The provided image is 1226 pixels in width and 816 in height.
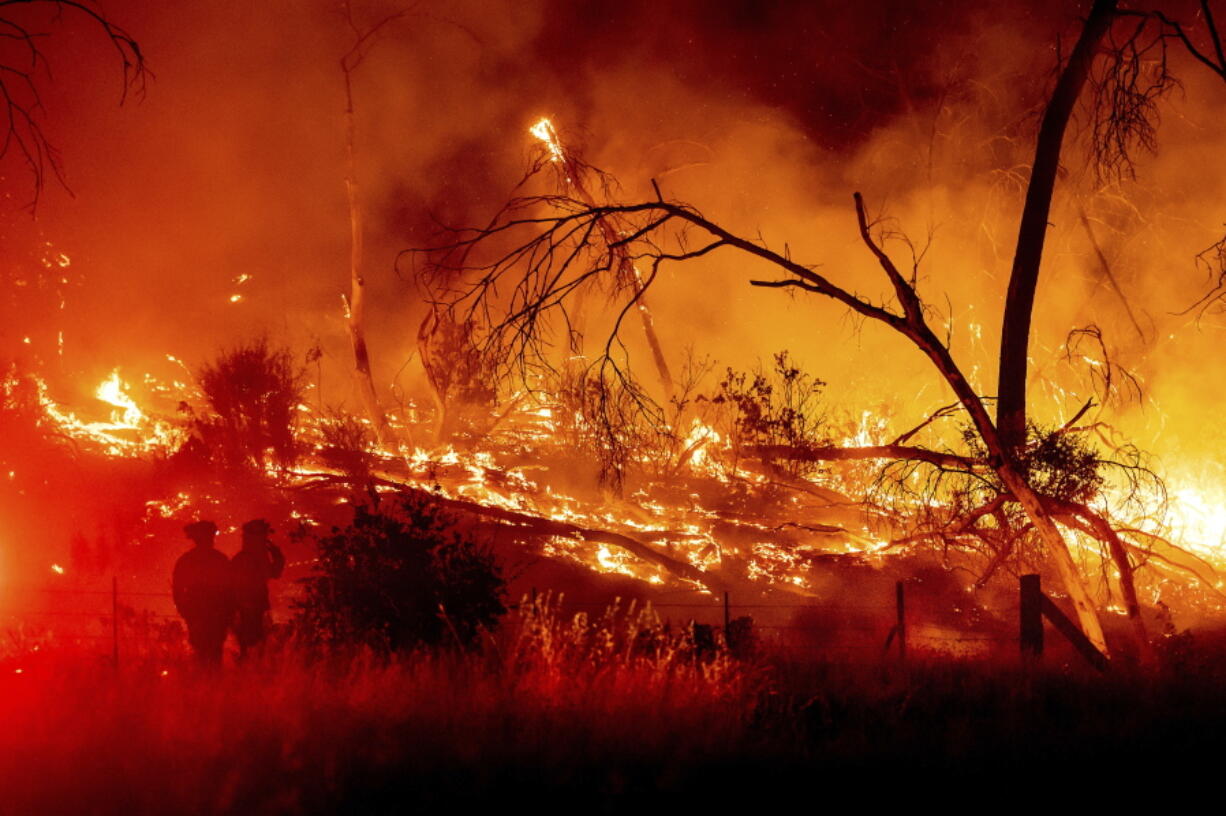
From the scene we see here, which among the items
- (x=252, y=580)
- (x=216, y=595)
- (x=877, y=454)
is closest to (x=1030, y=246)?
(x=877, y=454)

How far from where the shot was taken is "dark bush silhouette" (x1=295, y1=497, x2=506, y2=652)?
8.54 meters

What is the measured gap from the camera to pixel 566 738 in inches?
237

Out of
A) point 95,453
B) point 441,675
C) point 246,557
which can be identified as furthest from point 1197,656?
point 95,453

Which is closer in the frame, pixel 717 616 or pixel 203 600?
pixel 203 600

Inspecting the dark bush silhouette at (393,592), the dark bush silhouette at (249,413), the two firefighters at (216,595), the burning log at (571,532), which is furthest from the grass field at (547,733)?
the dark bush silhouette at (249,413)

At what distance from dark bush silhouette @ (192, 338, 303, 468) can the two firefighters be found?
35.6 feet

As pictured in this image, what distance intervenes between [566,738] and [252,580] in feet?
16.2

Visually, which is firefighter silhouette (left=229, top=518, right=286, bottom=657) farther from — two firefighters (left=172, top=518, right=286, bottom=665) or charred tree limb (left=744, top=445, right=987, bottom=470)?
charred tree limb (left=744, top=445, right=987, bottom=470)

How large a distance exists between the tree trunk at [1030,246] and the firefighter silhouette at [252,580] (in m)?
7.01

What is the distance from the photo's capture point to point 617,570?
1741 cm

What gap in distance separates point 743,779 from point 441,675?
2.37 m

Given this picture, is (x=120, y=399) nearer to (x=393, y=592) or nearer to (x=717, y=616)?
(x=717, y=616)

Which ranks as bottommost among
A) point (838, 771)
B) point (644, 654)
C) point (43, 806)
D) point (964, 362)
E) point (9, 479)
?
point (43, 806)

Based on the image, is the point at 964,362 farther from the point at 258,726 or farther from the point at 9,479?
the point at 258,726
